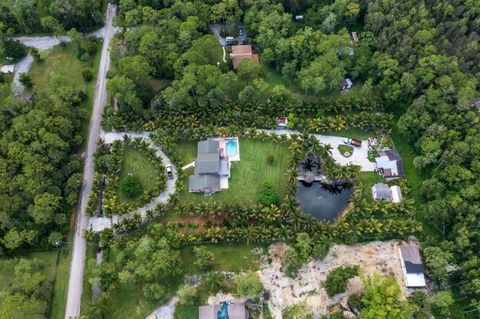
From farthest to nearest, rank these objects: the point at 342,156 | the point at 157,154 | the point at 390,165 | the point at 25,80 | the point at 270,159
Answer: the point at 25,80, the point at 157,154, the point at 342,156, the point at 270,159, the point at 390,165

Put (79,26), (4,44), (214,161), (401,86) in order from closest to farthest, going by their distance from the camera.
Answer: (214,161), (401,86), (4,44), (79,26)

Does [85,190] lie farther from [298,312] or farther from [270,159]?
[298,312]

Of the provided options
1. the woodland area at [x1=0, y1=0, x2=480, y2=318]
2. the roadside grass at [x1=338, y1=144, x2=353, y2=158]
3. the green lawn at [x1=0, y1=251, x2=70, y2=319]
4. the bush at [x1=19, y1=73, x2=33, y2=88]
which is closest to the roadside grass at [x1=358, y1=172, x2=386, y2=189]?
the roadside grass at [x1=338, y1=144, x2=353, y2=158]

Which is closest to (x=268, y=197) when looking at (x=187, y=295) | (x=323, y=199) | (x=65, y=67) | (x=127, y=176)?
(x=323, y=199)

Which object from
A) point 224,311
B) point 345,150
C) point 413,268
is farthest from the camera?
point 345,150

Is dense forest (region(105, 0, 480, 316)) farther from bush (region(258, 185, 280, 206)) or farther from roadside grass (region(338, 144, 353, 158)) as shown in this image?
bush (region(258, 185, 280, 206))

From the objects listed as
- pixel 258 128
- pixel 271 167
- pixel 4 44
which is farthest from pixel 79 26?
pixel 271 167

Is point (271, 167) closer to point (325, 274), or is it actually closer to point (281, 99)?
point (281, 99)
